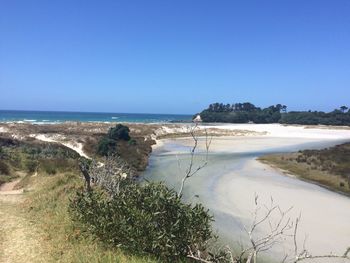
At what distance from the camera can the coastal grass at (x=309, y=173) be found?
29578 millimetres

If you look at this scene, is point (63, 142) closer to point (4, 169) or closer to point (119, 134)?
point (119, 134)

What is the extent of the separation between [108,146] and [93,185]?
2562cm

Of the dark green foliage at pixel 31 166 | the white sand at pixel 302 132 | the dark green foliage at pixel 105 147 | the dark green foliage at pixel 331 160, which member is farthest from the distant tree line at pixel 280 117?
the dark green foliage at pixel 31 166

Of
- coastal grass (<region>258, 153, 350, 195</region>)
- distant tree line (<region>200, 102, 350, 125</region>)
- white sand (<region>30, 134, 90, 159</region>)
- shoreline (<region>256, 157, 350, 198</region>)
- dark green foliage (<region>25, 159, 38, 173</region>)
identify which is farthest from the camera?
distant tree line (<region>200, 102, 350, 125</region>)

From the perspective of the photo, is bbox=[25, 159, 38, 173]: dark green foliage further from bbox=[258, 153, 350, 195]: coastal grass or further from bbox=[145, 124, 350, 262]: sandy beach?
bbox=[258, 153, 350, 195]: coastal grass

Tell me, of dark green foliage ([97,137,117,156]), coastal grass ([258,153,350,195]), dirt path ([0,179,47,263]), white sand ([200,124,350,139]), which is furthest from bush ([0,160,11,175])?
white sand ([200,124,350,139])

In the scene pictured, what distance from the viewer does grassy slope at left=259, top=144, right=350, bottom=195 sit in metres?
30.8

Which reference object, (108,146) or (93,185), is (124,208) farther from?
(108,146)

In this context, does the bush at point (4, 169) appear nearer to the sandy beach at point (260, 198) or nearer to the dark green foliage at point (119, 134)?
the sandy beach at point (260, 198)

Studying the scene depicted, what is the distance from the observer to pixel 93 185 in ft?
49.6

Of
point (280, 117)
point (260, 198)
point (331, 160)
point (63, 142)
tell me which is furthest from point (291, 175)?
point (280, 117)

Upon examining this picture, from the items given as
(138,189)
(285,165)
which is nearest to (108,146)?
(285,165)

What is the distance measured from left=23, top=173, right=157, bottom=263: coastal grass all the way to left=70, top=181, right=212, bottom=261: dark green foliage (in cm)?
32

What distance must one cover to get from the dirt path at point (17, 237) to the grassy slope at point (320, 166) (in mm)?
20113
